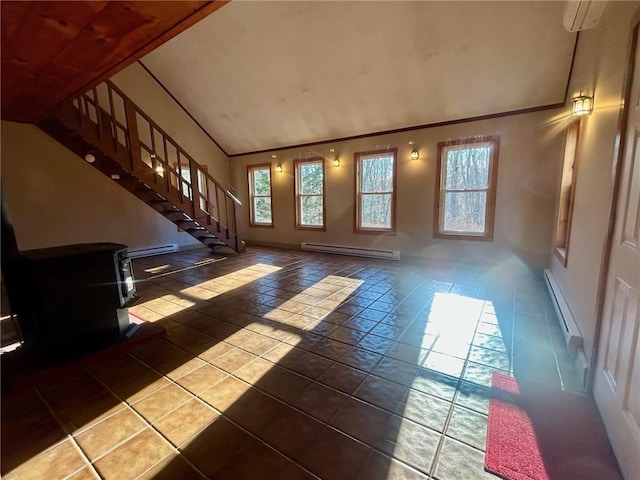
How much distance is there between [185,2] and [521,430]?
2.82m

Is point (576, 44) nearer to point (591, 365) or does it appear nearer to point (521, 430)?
point (591, 365)

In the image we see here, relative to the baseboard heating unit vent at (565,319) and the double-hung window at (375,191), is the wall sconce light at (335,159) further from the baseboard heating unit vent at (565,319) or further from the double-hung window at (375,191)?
the baseboard heating unit vent at (565,319)

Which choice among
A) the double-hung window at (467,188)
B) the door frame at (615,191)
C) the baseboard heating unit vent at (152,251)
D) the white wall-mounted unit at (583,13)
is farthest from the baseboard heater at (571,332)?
the baseboard heating unit vent at (152,251)

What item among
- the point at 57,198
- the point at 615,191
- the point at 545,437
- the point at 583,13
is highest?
the point at 583,13

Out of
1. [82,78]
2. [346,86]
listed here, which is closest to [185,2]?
[82,78]

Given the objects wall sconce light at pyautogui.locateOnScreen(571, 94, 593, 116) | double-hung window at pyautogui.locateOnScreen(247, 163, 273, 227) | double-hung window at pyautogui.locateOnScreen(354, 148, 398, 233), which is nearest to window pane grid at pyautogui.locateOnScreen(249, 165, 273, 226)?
double-hung window at pyautogui.locateOnScreen(247, 163, 273, 227)

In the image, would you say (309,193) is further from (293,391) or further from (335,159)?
(293,391)

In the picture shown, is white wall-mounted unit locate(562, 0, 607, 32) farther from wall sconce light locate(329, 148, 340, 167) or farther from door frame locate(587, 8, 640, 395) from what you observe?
wall sconce light locate(329, 148, 340, 167)

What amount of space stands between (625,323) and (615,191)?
0.76 meters

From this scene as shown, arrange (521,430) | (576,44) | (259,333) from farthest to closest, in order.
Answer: (576,44)
(259,333)
(521,430)

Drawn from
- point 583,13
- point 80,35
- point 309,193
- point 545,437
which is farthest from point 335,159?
point 545,437

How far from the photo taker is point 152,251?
21.3 feet

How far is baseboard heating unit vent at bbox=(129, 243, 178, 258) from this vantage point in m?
6.18

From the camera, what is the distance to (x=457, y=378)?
80.5 inches
